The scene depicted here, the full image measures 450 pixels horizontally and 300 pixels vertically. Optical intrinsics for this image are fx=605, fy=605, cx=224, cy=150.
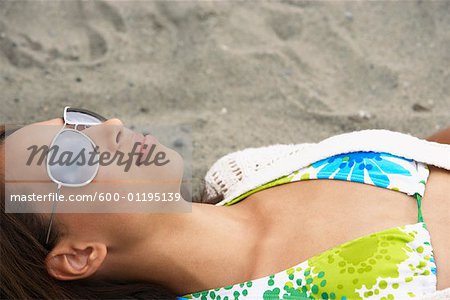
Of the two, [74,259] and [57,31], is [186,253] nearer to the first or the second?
[74,259]

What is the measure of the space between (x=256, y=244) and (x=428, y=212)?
437 millimetres

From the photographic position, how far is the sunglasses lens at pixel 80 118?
4.84ft

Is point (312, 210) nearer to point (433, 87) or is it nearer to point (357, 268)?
point (357, 268)

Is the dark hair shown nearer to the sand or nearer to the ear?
the ear

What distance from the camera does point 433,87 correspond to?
8.23ft

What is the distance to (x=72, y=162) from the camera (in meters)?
1.37

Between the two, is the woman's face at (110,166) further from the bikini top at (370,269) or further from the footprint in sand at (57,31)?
the footprint in sand at (57,31)

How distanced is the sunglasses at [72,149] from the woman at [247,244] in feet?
0.06

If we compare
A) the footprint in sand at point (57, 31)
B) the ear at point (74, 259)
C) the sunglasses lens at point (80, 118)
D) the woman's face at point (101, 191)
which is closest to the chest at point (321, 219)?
the woman's face at point (101, 191)

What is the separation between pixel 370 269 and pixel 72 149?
2.46ft

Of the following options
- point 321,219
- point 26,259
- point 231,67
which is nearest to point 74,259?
point 26,259

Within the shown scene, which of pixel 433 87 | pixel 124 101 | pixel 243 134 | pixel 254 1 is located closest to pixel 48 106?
pixel 124 101

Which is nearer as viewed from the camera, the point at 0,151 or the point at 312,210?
the point at 0,151

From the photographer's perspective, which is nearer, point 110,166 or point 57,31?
point 110,166
